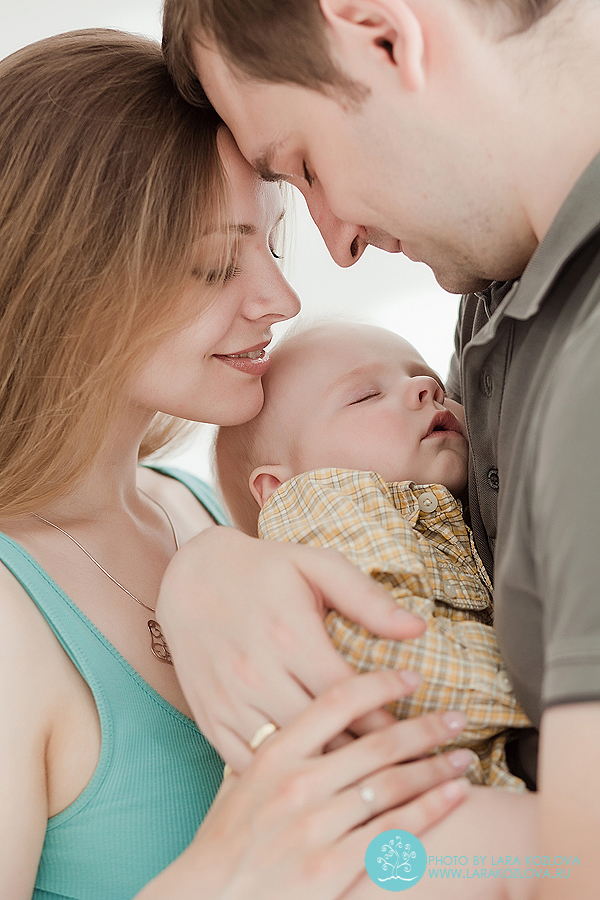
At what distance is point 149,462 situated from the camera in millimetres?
2154

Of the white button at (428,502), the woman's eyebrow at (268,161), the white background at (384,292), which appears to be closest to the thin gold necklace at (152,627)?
the white button at (428,502)

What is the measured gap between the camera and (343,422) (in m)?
1.50

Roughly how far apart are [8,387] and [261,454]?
51cm

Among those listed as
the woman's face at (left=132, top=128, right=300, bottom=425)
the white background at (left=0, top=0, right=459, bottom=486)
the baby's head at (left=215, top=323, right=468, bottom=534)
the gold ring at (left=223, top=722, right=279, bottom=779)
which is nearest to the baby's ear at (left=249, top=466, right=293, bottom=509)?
the baby's head at (left=215, top=323, right=468, bottom=534)

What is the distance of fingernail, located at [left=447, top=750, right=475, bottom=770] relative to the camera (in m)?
0.97

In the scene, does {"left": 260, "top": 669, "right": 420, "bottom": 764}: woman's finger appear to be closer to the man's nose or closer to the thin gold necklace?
the thin gold necklace

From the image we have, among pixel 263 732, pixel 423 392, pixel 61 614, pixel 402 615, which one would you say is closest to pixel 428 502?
pixel 423 392

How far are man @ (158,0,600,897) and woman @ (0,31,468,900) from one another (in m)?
0.22

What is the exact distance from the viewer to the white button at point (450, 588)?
1.17 meters

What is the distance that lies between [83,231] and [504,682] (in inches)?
38.9

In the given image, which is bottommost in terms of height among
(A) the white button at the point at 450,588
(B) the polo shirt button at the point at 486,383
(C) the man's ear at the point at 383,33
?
(A) the white button at the point at 450,588

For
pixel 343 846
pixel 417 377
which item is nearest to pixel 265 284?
pixel 417 377

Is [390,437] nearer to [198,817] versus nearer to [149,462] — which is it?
[198,817]

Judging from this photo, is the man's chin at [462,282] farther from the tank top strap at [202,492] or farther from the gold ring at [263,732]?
the tank top strap at [202,492]
